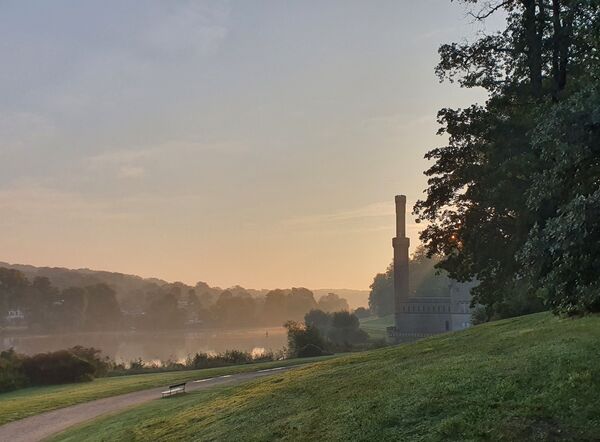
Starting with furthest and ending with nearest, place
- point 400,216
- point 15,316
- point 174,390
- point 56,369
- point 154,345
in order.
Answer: point 15,316, point 400,216, point 154,345, point 56,369, point 174,390

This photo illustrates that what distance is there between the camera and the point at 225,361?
4038 cm

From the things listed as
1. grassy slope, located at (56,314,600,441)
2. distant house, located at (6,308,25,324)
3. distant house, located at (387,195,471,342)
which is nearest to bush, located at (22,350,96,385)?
grassy slope, located at (56,314,600,441)

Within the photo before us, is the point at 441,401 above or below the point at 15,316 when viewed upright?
above

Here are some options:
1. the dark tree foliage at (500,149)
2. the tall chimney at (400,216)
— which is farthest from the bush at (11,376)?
the tall chimney at (400,216)

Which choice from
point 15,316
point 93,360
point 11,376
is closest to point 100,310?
point 15,316

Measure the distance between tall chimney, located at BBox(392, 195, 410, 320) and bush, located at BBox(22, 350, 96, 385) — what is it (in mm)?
69444

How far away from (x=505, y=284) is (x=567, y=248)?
1594cm

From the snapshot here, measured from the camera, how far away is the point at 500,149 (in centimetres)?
1936

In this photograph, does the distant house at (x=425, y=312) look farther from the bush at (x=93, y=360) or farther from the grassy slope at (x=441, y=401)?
the grassy slope at (x=441, y=401)

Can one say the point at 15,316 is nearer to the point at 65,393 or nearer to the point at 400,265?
the point at 400,265

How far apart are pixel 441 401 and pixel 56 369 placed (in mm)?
30647

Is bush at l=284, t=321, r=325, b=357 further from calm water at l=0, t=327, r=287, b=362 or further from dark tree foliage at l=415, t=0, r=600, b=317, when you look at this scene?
calm water at l=0, t=327, r=287, b=362

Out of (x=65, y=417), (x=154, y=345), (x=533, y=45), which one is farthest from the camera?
(x=154, y=345)

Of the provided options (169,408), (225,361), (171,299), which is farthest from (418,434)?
(171,299)
